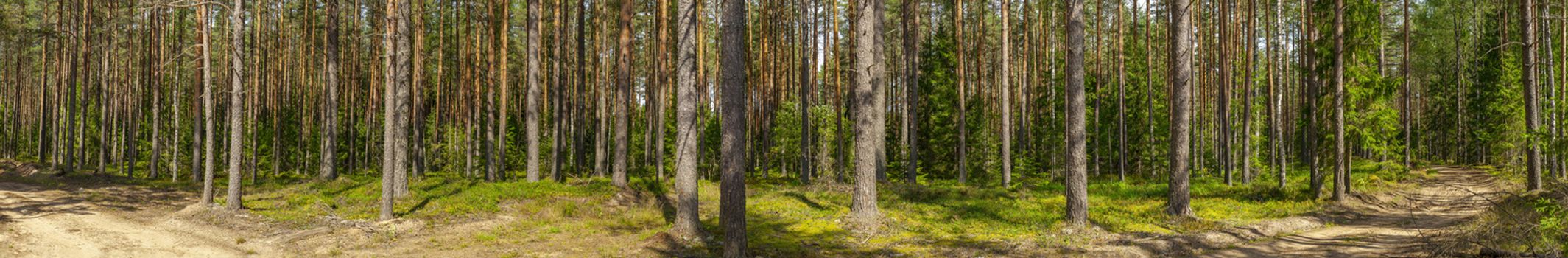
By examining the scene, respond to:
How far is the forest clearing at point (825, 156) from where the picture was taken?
10867mm

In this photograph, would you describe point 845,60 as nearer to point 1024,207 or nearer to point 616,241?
point 1024,207

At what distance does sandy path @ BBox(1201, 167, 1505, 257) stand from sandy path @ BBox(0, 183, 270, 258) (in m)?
14.1

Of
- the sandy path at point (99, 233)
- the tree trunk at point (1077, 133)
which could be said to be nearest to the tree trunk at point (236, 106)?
the sandy path at point (99, 233)

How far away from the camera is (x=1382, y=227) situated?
1298 centimetres

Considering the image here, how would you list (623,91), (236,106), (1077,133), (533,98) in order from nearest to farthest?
(1077,133)
(236,106)
(623,91)
(533,98)

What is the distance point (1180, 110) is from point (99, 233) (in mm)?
17837

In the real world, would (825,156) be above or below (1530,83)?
below

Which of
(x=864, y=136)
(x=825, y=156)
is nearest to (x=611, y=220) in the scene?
(x=864, y=136)

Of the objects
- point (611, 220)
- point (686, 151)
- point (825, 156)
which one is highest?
point (686, 151)

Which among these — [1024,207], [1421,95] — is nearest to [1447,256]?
[1024,207]

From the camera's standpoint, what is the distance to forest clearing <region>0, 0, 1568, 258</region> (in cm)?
1087

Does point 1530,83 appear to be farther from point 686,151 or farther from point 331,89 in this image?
point 331,89

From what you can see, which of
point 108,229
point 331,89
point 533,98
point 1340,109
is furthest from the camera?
point 331,89

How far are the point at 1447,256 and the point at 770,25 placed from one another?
23154 mm
